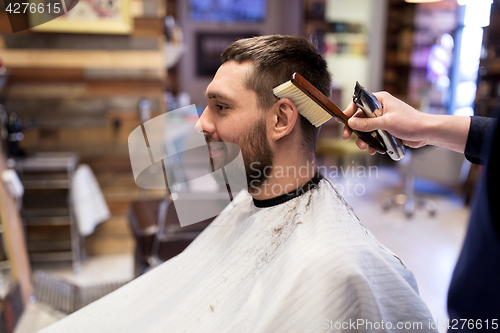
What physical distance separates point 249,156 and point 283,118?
14 centimetres

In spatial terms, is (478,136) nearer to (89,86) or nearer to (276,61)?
(276,61)

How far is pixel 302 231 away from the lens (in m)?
0.92

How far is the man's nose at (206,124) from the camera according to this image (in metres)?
1.05

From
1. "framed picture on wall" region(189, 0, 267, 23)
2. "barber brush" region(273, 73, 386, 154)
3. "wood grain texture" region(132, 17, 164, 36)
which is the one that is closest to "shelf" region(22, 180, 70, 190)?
"wood grain texture" region(132, 17, 164, 36)

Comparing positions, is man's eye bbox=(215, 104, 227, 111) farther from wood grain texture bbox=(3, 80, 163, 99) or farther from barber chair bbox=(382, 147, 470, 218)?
barber chair bbox=(382, 147, 470, 218)

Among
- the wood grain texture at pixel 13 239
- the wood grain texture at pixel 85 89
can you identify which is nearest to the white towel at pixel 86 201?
the wood grain texture at pixel 13 239

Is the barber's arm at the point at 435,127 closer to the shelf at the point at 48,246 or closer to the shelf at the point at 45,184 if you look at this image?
the shelf at the point at 45,184

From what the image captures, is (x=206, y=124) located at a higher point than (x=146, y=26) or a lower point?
lower

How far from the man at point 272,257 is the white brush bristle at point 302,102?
0.07 feet

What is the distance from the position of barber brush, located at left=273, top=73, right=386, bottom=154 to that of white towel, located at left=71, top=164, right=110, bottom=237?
2.08 meters

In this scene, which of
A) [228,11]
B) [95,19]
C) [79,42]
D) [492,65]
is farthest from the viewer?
[228,11]

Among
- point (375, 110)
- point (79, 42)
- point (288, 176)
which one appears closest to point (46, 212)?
point (79, 42)

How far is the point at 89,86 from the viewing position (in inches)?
107

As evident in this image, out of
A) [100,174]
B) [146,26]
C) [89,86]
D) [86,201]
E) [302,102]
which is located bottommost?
[86,201]
